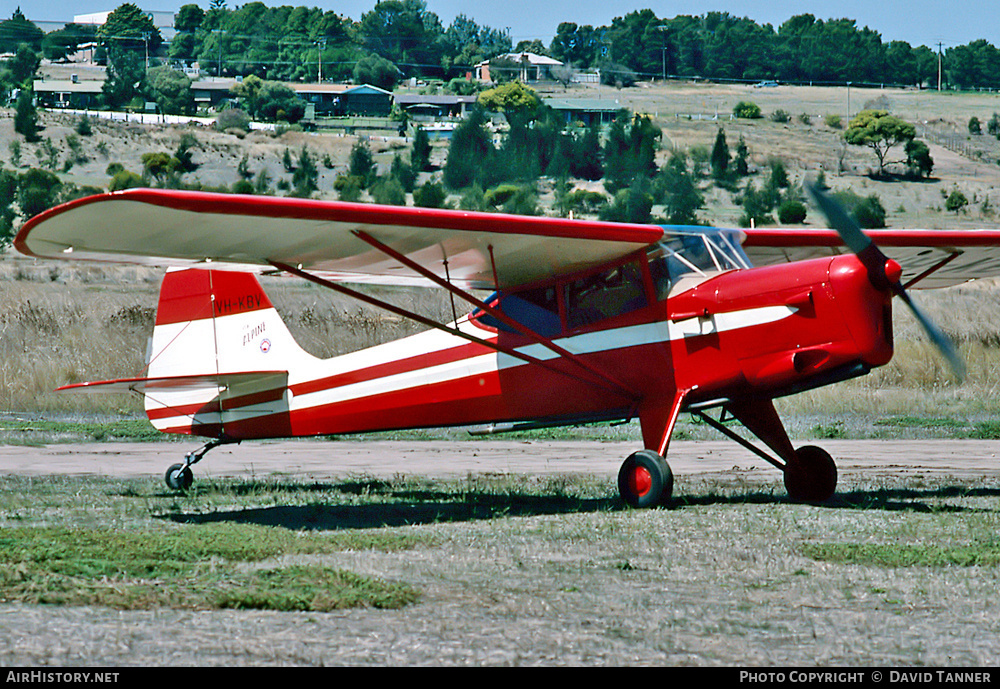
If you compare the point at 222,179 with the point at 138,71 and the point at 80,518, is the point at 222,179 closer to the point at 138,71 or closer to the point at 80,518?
the point at 138,71

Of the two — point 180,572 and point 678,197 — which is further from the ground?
point 678,197

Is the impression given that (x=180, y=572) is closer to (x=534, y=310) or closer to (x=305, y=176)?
(x=534, y=310)

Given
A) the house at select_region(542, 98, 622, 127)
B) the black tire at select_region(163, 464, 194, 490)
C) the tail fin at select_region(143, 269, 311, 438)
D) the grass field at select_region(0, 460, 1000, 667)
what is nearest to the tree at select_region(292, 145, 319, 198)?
the house at select_region(542, 98, 622, 127)

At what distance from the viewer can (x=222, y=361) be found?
1265cm

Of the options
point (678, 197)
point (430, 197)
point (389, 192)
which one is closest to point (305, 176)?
point (389, 192)

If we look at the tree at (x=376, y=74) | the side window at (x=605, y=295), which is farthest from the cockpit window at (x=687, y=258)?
the tree at (x=376, y=74)

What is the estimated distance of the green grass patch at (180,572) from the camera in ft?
18.7

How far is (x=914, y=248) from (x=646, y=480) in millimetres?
4832

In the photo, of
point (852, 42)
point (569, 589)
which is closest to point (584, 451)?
point (569, 589)

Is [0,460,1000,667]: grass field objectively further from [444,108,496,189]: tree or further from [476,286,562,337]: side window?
[444,108,496,189]: tree

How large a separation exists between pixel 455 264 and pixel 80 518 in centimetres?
406

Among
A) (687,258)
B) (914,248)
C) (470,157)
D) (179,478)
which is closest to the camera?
(687,258)

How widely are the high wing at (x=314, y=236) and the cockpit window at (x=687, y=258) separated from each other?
194 millimetres

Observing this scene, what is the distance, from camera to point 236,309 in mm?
12820
